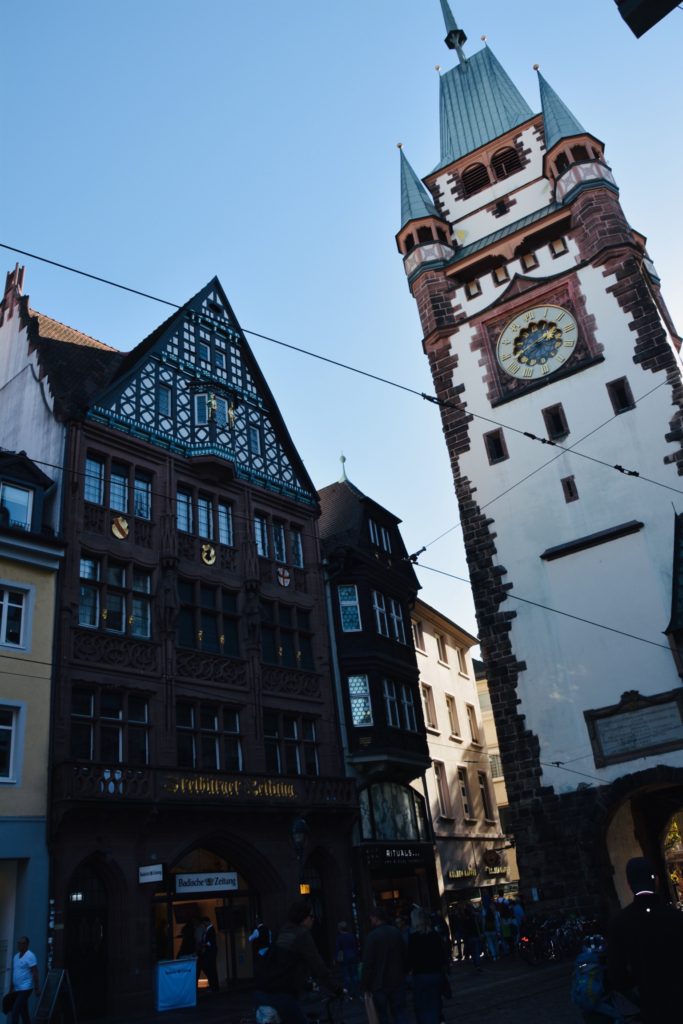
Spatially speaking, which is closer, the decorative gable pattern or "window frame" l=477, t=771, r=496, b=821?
the decorative gable pattern

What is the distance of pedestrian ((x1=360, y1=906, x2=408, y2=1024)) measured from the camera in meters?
9.20

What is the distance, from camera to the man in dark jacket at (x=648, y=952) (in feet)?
16.1

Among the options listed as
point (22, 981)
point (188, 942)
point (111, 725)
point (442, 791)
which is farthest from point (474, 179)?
point (22, 981)

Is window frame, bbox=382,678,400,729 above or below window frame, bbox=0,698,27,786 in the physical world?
above

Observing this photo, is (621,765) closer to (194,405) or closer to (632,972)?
(194,405)

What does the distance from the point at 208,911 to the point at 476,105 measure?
34.6m

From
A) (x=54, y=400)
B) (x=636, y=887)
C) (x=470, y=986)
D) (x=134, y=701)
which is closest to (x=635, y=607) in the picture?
(x=470, y=986)

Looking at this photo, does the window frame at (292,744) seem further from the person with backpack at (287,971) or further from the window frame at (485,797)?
the person with backpack at (287,971)

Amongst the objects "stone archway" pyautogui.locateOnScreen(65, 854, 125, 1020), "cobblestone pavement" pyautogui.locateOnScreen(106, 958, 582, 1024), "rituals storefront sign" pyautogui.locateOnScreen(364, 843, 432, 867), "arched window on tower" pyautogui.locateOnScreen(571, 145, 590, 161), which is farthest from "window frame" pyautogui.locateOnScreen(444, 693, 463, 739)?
"arched window on tower" pyautogui.locateOnScreen(571, 145, 590, 161)

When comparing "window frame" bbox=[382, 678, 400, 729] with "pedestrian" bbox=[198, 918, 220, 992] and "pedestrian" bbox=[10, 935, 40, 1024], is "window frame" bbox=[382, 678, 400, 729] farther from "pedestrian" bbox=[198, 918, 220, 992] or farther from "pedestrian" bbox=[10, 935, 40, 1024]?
"pedestrian" bbox=[10, 935, 40, 1024]

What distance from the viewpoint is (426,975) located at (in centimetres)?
925

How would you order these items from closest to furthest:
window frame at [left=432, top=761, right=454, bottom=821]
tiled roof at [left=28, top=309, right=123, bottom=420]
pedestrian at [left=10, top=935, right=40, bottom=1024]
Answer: pedestrian at [left=10, top=935, right=40, bottom=1024]
tiled roof at [left=28, top=309, right=123, bottom=420]
window frame at [left=432, top=761, right=454, bottom=821]

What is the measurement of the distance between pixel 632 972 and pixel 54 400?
73.2ft

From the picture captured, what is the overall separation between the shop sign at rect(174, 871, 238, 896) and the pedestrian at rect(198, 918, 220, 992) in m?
0.87
